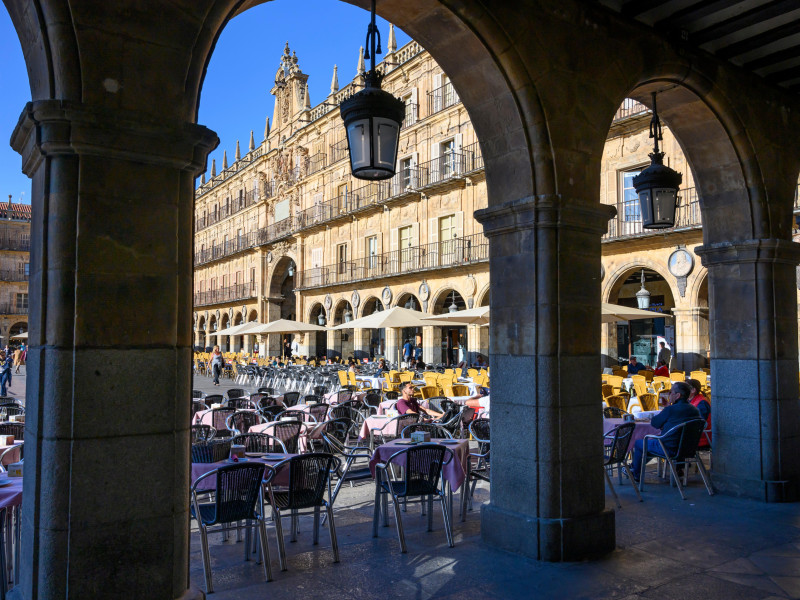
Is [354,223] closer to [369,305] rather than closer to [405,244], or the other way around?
[405,244]

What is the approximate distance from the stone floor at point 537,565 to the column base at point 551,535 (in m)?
0.08

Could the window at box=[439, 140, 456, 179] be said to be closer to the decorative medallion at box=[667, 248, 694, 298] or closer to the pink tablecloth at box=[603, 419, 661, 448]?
the decorative medallion at box=[667, 248, 694, 298]

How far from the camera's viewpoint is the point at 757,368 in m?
5.75

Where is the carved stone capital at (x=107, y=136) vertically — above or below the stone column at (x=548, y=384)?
above

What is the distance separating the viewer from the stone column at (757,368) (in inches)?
225

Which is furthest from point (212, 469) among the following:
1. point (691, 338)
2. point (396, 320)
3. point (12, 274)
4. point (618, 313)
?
point (12, 274)

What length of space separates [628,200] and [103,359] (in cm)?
1732

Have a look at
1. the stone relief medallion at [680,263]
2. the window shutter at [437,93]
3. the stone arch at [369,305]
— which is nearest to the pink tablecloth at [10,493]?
the stone relief medallion at [680,263]

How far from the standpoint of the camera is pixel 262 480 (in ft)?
13.6

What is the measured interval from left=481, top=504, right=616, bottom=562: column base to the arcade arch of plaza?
0.01 meters

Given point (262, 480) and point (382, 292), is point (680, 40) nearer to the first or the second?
point (262, 480)

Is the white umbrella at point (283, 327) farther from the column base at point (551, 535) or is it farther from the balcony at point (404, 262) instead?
the column base at point (551, 535)

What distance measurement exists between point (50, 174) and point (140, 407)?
1015mm

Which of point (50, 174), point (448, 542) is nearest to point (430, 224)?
point (448, 542)
